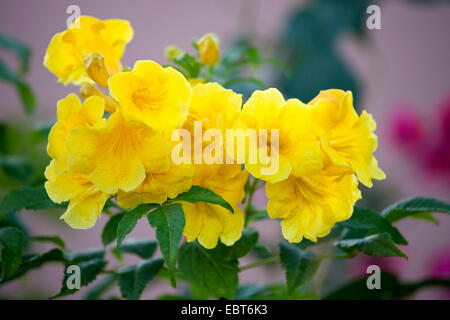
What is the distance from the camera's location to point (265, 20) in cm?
139

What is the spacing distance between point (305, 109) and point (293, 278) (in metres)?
0.14

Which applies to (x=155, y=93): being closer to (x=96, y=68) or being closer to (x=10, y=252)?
(x=96, y=68)

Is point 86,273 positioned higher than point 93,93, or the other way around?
point 93,93

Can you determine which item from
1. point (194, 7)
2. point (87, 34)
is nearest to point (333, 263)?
point (87, 34)

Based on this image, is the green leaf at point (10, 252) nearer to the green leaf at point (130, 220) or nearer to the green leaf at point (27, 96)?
the green leaf at point (130, 220)

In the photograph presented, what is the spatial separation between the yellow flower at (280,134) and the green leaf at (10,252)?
0.19m

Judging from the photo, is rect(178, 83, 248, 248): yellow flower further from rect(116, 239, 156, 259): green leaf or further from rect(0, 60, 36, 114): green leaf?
rect(0, 60, 36, 114): green leaf

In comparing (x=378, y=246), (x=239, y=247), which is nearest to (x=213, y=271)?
(x=239, y=247)

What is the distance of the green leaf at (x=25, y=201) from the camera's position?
14.5 inches

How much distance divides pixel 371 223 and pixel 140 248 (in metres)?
0.22

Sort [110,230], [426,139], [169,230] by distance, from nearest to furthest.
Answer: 1. [169,230]
2. [110,230]
3. [426,139]

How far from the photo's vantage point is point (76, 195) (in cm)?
32

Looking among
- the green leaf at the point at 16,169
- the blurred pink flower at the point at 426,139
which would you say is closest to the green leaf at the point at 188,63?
the green leaf at the point at 16,169
